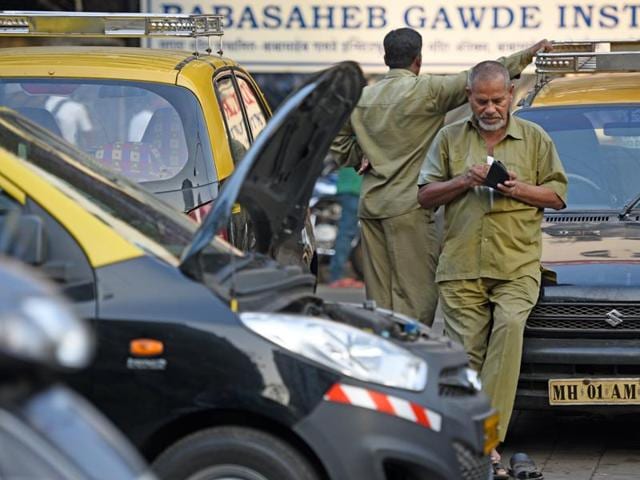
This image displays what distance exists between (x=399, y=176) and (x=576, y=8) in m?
5.11

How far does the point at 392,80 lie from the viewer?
25.0 ft

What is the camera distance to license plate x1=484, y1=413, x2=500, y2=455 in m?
4.74

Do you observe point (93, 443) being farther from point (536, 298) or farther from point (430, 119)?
point (430, 119)

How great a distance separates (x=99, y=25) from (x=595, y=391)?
3488 mm

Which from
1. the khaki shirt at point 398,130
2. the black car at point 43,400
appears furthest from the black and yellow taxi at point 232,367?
the khaki shirt at point 398,130

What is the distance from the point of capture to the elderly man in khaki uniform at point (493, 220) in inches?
262

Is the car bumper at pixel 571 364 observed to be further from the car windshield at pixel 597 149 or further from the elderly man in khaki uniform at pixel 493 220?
the car windshield at pixel 597 149

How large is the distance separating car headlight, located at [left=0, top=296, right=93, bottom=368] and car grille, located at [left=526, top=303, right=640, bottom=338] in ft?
14.7

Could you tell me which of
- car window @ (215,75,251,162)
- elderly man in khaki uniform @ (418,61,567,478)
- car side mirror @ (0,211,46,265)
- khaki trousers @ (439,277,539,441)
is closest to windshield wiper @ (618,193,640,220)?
elderly man in khaki uniform @ (418,61,567,478)

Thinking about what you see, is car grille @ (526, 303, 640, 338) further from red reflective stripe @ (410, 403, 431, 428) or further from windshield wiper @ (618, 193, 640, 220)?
red reflective stripe @ (410, 403, 431, 428)

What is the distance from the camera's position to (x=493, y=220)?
6.71 metres

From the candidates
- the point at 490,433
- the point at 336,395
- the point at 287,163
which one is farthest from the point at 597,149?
the point at 336,395

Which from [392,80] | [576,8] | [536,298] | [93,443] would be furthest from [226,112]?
[576,8]

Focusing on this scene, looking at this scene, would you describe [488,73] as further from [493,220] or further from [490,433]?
[490,433]
